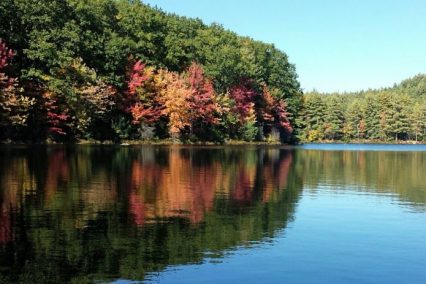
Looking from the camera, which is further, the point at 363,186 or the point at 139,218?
the point at 363,186

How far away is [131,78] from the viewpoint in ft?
Result: 249

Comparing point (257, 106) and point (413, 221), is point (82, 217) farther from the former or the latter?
point (257, 106)

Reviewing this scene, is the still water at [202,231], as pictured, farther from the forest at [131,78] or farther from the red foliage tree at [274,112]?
the red foliage tree at [274,112]

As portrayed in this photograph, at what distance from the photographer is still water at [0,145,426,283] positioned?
11.2m

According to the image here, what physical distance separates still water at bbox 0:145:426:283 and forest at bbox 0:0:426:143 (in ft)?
113

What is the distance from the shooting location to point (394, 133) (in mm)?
169125

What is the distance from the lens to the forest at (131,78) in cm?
6081

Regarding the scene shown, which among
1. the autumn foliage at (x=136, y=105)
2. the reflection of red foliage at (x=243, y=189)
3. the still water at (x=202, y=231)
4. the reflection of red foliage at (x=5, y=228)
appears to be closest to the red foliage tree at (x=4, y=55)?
the autumn foliage at (x=136, y=105)

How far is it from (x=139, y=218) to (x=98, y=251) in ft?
13.9

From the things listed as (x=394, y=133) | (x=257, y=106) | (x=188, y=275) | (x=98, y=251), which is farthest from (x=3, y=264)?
(x=394, y=133)

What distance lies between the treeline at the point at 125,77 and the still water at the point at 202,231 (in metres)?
34.4

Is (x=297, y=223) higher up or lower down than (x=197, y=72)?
lower down

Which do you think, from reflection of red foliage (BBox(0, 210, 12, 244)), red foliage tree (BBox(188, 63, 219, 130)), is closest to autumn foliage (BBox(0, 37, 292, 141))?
red foliage tree (BBox(188, 63, 219, 130))

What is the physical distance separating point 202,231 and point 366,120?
532ft
